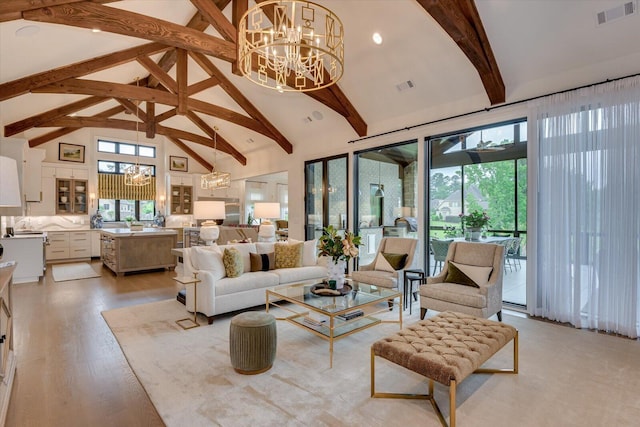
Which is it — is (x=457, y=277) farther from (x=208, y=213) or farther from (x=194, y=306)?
(x=208, y=213)

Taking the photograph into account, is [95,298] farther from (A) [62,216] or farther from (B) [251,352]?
(A) [62,216]

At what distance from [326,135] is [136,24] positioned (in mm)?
4084

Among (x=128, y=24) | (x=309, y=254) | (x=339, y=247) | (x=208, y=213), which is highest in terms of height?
(x=128, y=24)

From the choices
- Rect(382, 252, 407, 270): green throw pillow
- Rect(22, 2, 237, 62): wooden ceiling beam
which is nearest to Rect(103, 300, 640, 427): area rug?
Rect(382, 252, 407, 270): green throw pillow

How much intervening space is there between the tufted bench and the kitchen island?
6075 mm

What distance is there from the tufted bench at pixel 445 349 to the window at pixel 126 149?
10.4 m

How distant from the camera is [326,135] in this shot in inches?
283

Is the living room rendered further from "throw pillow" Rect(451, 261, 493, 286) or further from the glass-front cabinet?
the glass-front cabinet

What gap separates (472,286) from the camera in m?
3.73

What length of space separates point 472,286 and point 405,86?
10.6 ft

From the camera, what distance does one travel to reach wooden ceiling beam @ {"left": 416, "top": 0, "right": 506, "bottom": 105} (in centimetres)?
338

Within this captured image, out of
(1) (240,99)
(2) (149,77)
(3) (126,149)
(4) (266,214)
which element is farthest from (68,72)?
(3) (126,149)

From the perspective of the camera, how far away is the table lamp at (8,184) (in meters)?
2.11

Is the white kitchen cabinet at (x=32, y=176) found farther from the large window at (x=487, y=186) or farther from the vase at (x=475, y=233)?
the vase at (x=475, y=233)
